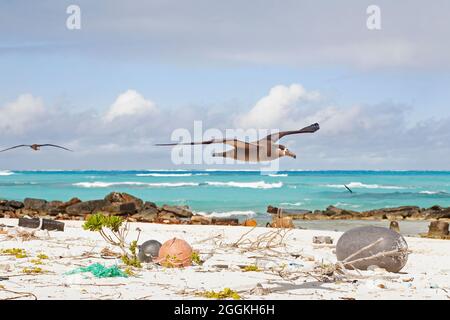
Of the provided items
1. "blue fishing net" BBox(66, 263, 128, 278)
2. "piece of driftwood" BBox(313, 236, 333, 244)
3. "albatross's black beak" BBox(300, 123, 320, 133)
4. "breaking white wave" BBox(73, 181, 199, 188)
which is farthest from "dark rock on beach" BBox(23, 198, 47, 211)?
"breaking white wave" BBox(73, 181, 199, 188)

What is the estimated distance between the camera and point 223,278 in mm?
10414

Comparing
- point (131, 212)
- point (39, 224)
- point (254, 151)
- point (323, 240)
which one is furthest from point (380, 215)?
point (254, 151)

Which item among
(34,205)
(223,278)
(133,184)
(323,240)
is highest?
(133,184)

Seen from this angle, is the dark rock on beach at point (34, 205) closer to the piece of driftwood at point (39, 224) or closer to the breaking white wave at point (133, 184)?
the piece of driftwood at point (39, 224)

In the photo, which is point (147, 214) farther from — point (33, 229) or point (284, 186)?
point (284, 186)

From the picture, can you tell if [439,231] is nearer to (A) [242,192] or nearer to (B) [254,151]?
(B) [254,151]

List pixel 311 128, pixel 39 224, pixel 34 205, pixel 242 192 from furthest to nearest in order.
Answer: pixel 242 192
pixel 34 205
pixel 39 224
pixel 311 128

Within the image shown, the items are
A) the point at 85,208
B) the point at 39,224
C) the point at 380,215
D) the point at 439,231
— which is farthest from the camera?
the point at 380,215

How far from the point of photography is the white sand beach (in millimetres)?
9094

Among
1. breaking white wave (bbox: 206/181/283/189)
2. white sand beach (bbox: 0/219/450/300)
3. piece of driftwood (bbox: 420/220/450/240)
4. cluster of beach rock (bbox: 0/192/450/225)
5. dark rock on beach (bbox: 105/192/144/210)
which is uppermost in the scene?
breaking white wave (bbox: 206/181/283/189)

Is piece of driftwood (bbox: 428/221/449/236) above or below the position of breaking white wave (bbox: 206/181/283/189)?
below

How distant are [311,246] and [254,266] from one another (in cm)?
447

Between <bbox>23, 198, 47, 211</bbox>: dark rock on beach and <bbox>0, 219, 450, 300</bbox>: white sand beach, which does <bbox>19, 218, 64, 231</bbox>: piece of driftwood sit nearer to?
<bbox>0, 219, 450, 300</bbox>: white sand beach

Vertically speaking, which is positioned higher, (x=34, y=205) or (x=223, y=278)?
(x=34, y=205)
